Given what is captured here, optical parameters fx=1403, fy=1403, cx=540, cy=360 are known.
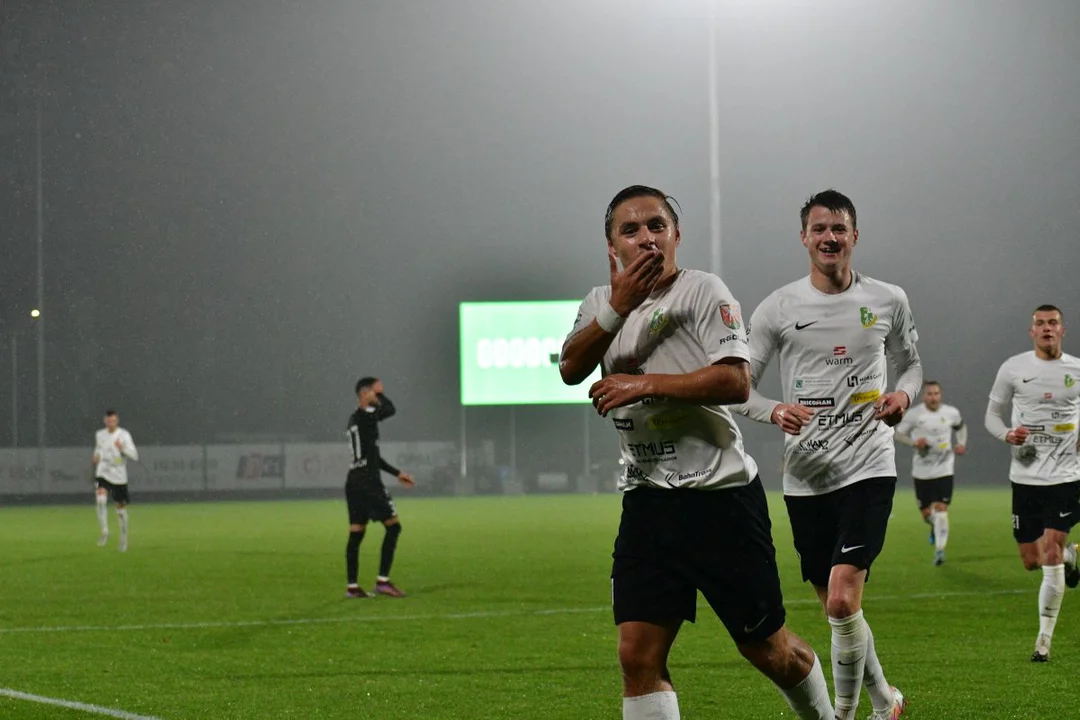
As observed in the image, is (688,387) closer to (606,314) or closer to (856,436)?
(606,314)

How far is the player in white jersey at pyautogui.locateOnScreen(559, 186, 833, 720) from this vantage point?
4398 millimetres

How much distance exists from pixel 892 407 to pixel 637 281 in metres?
2.39

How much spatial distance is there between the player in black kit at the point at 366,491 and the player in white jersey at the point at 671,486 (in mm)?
9536

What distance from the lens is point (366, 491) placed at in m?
14.0

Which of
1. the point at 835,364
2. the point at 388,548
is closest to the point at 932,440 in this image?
the point at 388,548

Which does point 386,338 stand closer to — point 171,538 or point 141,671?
point 171,538

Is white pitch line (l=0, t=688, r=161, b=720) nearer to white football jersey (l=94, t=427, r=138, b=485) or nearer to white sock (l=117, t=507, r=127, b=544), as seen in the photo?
white sock (l=117, t=507, r=127, b=544)

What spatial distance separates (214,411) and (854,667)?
2063 inches

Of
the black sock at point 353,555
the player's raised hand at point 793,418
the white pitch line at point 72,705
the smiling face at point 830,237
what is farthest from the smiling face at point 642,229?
the black sock at point 353,555

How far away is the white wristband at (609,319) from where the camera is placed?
164 inches

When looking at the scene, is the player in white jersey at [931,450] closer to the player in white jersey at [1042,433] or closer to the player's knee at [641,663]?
the player in white jersey at [1042,433]

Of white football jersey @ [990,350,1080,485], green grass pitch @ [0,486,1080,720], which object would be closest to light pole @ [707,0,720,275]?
green grass pitch @ [0,486,1080,720]

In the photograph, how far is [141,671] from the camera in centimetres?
903

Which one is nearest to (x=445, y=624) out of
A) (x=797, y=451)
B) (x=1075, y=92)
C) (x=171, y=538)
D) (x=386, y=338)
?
(x=797, y=451)
